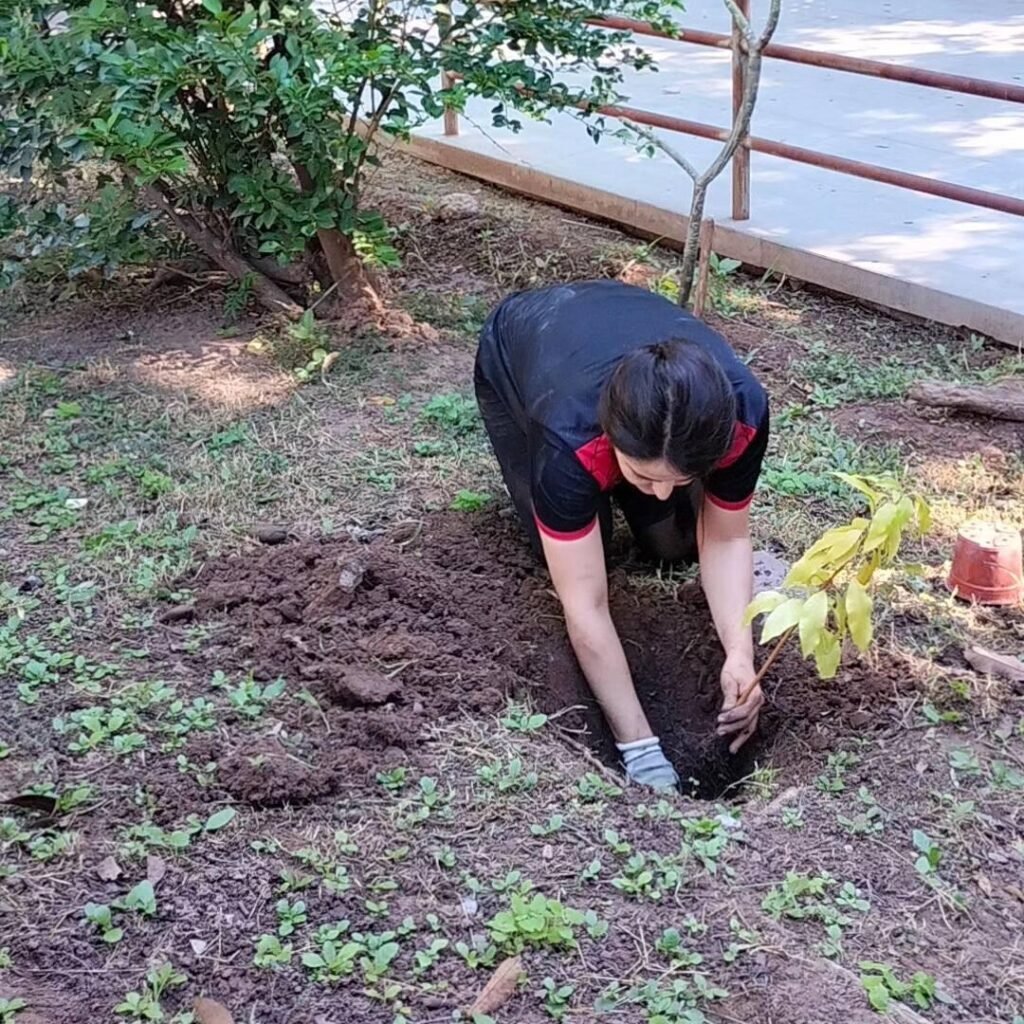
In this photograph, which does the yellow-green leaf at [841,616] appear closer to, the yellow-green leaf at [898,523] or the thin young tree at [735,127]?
the yellow-green leaf at [898,523]

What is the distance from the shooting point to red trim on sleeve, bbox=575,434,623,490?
266 cm

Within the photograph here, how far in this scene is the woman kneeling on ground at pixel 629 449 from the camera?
2422 mm

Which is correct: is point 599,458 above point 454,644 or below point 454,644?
above

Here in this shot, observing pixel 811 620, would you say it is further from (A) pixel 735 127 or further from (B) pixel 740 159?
(B) pixel 740 159

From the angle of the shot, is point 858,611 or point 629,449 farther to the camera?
point 629,449

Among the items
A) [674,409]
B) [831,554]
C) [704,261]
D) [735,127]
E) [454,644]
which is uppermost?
[674,409]

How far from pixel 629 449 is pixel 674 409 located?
0.12 metres

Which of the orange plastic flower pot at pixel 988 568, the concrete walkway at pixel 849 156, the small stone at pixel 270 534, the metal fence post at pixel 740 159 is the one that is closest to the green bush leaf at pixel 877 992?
the orange plastic flower pot at pixel 988 568

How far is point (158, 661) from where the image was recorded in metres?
3.00

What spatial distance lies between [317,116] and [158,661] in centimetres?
177

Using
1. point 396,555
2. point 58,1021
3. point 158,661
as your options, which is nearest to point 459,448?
point 396,555

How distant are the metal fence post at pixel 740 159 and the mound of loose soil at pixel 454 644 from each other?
2434 mm

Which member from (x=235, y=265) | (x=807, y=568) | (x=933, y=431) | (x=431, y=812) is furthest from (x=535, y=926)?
(x=235, y=265)

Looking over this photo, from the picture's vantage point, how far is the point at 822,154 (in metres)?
5.29
